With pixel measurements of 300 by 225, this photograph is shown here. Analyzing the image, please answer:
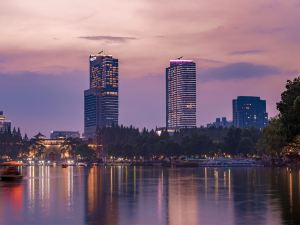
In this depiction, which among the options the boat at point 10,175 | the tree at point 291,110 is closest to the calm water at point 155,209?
the tree at point 291,110

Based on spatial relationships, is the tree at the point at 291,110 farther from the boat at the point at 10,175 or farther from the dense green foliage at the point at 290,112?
the boat at the point at 10,175

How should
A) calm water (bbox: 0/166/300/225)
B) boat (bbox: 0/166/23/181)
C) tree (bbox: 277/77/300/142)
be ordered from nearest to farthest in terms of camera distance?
1. calm water (bbox: 0/166/300/225)
2. tree (bbox: 277/77/300/142)
3. boat (bbox: 0/166/23/181)

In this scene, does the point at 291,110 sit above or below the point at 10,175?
above

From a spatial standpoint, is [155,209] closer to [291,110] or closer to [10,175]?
[291,110]

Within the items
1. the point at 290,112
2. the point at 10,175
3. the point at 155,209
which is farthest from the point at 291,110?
the point at 10,175

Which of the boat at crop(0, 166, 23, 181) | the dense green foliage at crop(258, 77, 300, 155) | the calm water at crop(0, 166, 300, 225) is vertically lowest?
the calm water at crop(0, 166, 300, 225)

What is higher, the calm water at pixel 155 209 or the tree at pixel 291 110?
the tree at pixel 291 110

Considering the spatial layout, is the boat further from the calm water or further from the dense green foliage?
the calm water

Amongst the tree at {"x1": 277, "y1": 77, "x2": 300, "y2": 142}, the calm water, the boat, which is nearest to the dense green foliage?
the tree at {"x1": 277, "y1": 77, "x2": 300, "y2": 142}

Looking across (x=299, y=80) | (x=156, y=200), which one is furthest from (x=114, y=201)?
(x=299, y=80)

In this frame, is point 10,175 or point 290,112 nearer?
point 290,112

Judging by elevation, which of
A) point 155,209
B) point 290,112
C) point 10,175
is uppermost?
point 290,112

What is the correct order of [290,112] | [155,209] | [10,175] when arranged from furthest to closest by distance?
[10,175] → [290,112] → [155,209]

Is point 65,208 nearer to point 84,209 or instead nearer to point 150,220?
point 84,209
